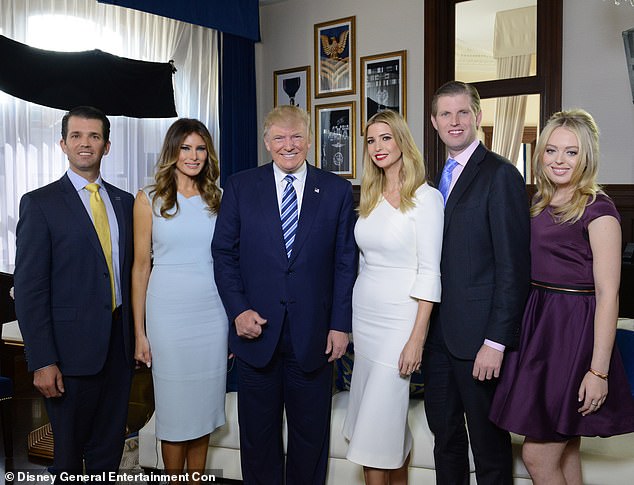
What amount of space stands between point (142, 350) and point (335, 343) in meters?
0.78

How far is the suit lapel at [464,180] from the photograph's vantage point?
2.29 m

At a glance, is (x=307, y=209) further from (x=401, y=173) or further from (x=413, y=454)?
(x=413, y=454)

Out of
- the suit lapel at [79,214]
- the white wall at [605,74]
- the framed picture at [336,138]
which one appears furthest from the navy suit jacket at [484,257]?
the framed picture at [336,138]

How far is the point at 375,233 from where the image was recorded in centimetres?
240

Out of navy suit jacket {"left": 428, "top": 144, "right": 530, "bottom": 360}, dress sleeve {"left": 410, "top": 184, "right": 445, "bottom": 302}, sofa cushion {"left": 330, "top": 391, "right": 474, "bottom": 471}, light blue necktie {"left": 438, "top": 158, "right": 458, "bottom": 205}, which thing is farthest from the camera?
sofa cushion {"left": 330, "top": 391, "right": 474, "bottom": 471}

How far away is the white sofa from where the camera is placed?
8.60 feet

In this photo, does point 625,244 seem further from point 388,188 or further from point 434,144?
point 388,188

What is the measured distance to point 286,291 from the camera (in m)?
2.52

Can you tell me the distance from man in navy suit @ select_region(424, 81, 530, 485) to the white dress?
3.3 inches

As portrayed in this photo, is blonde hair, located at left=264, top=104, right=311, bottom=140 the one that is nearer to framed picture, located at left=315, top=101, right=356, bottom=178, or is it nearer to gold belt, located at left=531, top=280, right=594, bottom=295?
gold belt, located at left=531, top=280, right=594, bottom=295

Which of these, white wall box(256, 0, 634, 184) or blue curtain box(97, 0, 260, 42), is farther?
blue curtain box(97, 0, 260, 42)

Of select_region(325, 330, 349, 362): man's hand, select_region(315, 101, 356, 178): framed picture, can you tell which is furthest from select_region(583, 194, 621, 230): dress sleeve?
select_region(315, 101, 356, 178): framed picture

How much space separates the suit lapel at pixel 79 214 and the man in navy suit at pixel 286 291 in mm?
446

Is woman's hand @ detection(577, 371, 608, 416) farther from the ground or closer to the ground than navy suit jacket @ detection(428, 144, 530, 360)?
closer to the ground
